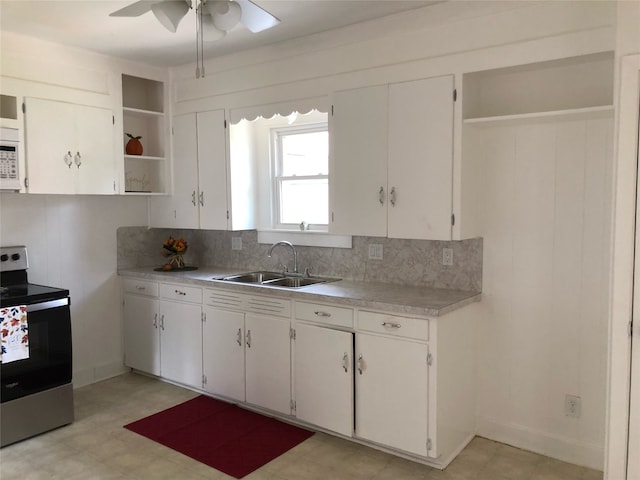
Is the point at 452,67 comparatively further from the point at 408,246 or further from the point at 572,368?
the point at 572,368

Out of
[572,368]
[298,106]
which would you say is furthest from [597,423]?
[298,106]

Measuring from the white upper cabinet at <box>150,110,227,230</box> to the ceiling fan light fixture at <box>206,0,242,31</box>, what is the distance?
1.61m

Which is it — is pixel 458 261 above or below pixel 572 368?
above

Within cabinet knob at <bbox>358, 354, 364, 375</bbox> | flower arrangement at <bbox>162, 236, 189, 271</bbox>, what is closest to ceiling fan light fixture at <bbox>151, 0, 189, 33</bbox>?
cabinet knob at <bbox>358, 354, 364, 375</bbox>

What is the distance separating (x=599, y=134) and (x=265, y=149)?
8.00 feet

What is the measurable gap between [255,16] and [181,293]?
224 centimetres

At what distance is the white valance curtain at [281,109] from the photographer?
350 cm

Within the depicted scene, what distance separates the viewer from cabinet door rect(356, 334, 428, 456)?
9.29ft

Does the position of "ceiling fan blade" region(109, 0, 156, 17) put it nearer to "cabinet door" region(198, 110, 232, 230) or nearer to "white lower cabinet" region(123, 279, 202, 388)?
"cabinet door" region(198, 110, 232, 230)

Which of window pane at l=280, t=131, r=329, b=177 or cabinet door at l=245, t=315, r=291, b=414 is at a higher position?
window pane at l=280, t=131, r=329, b=177

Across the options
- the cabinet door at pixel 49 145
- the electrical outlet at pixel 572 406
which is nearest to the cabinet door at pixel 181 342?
the cabinet door at pixel 49 145

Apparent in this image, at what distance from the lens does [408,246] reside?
137 inches

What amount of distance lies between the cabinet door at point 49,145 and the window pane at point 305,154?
157cm

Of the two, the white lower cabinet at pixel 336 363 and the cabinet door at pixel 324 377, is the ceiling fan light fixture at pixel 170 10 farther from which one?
the cabinet door at pixel 324 377
